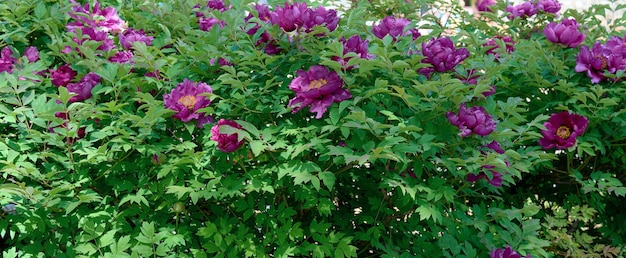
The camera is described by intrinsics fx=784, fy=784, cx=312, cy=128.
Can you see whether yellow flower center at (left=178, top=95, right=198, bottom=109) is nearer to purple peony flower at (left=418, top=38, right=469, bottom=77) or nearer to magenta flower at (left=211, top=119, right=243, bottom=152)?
magenta flower at (left=211, top=119, right=243, bottom=152)

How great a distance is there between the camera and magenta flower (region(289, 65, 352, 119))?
7.37ft

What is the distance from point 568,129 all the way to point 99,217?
1.59 m

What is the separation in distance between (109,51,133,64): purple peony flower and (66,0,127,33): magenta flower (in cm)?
19

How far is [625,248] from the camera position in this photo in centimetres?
320

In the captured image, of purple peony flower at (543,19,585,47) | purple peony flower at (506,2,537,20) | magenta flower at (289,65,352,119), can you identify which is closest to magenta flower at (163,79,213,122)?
magenta flower at (289,65,352,119)

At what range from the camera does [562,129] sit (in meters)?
2.70

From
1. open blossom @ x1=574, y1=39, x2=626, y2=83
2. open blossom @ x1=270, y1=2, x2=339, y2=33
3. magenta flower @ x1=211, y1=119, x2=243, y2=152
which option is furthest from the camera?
open blossom @ x1=574, y1=39, x2=626, y2=83

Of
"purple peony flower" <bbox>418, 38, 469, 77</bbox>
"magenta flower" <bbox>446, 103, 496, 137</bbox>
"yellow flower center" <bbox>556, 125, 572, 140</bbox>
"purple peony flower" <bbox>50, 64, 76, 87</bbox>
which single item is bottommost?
"yellow flower center" <bbox>556, 125, 572, 140</bbox>

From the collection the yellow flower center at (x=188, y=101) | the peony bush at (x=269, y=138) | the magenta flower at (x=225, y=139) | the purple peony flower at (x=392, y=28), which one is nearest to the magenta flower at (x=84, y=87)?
the peony bush at (x=269, y=138)

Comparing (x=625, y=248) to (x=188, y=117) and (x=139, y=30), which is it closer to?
(x=188, y=117)

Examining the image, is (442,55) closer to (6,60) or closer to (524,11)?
(524,11)

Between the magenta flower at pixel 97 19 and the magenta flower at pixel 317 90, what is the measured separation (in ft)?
2.98

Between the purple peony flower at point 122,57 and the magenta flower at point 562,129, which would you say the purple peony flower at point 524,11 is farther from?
the purple peony flower at point 122,57

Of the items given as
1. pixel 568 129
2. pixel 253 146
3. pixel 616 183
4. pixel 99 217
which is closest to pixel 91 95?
pixel 99 217
